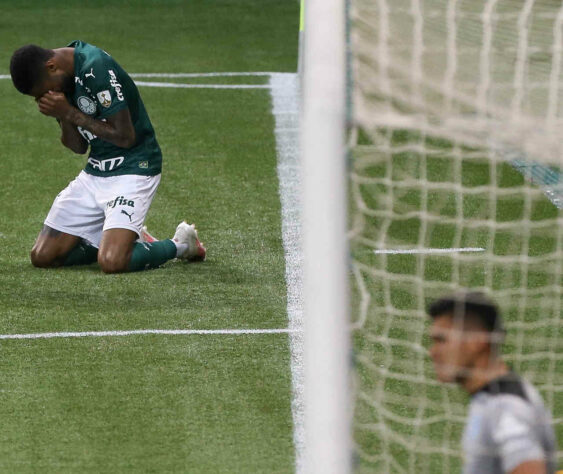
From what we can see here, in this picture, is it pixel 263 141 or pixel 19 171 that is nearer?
pixel 19 171

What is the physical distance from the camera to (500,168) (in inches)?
372

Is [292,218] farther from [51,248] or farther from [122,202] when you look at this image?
[51,248]

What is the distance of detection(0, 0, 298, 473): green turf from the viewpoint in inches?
202

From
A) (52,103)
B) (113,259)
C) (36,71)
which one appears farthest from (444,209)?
(36,71)

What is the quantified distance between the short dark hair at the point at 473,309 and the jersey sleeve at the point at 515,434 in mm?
253

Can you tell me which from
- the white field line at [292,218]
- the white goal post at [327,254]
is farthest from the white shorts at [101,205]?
the white goal post at [327,254]

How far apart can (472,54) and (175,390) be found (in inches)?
80.0

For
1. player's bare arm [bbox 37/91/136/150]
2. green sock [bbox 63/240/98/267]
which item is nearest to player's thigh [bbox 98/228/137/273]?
green sock [bbox 63/240/98/267]

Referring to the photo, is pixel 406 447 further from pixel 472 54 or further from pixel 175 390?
pixel 472 54

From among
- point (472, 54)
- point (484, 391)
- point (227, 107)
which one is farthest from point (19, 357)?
point (227, 107)

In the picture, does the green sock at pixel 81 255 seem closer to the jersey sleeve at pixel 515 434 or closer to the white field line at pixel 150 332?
the white field line at pixel 150 332

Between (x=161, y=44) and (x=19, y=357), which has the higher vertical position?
(x=161, y=44)

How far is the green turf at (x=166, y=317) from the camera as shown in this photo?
202 inches

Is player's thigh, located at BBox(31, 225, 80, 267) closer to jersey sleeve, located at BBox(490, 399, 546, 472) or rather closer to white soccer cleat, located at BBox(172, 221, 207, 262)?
white soccer cleat, located at BBox(172, 221, 207, 262)
